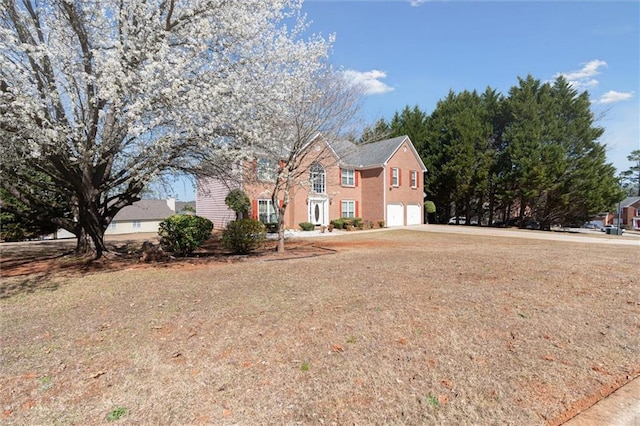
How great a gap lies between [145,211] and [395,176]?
28.3 metres

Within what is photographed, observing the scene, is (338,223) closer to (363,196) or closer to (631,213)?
(363,196)

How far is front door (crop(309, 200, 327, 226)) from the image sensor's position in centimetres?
2486

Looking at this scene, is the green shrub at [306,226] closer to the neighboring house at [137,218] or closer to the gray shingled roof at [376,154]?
the gray shingled roof at [376,154]

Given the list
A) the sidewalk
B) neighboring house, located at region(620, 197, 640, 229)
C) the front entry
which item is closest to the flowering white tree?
the sidewalk

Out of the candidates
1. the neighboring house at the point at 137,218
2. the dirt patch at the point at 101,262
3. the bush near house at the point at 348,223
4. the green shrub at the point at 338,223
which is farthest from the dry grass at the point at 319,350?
the neighboring house at the point at 137,218

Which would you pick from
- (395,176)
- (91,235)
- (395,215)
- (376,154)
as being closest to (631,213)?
(395,215)

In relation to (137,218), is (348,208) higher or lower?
higher

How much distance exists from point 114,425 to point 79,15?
8691mm

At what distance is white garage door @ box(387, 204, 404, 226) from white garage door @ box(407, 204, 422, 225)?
3.31ft

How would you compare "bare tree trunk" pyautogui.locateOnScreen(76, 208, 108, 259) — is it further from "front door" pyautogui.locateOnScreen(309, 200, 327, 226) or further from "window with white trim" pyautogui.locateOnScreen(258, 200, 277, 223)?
"front door" pyautogui.locateOnScreen(309, 200, 327, 226)

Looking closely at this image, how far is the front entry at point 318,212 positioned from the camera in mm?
24859

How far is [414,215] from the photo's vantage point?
97.9 feet

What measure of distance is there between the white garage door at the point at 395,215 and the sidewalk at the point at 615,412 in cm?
2461

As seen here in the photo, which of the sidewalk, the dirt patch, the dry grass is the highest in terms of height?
the dirt patch
